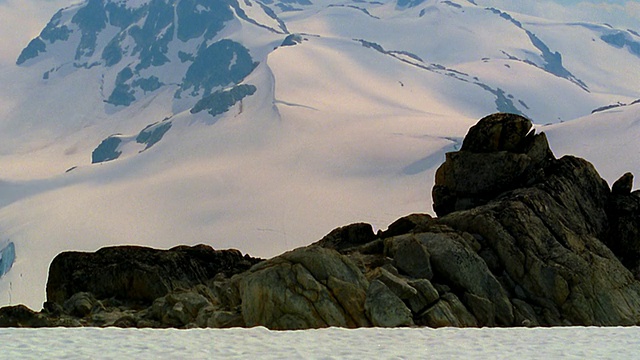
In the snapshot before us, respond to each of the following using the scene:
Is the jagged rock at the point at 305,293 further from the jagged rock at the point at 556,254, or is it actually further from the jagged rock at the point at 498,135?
the jagged rock at the point at 498,135

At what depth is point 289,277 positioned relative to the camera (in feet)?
94.1

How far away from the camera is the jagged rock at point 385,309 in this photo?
90.7ft

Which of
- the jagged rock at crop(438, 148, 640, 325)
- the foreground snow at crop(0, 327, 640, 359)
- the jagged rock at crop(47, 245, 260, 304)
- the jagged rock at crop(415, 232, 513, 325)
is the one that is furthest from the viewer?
the jagged rock at crop(47, 245, 260, 304)

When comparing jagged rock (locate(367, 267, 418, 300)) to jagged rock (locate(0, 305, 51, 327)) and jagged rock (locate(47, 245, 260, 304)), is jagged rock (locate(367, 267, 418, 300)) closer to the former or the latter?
jagged rock (locate(47, 245, 260, 304))

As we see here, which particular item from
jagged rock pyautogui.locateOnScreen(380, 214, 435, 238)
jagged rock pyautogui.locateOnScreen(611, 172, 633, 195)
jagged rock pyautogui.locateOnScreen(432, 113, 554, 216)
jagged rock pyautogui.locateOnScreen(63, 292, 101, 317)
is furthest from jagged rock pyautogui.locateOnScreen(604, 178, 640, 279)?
jagged rock pyautogui.locateOnScreen(63, 292, 101, 317)

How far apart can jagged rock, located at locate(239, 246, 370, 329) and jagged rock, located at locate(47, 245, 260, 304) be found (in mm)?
7577

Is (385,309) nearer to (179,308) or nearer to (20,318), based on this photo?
(179,308)

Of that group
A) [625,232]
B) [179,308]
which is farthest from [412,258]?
[625,232]

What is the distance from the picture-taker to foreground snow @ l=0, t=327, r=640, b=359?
21094 millimetres

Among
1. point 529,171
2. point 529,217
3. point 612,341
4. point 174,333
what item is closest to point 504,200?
point 529,217

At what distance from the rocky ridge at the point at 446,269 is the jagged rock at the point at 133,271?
0.22ft

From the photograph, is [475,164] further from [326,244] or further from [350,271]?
[350,271]

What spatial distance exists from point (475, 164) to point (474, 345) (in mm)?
18299

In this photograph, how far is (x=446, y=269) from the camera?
31.7 m
